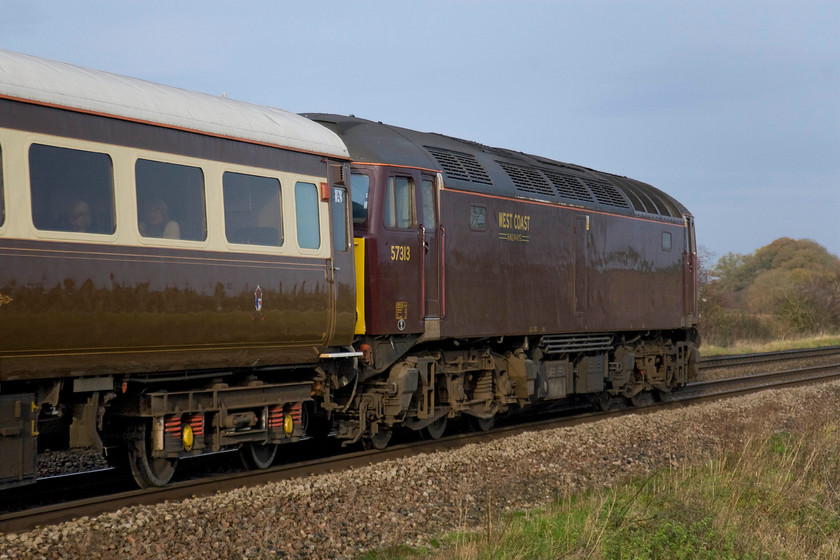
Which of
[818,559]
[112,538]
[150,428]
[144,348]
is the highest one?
[144,348]

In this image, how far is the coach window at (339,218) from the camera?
9680 mm

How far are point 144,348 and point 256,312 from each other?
1337 millimetres

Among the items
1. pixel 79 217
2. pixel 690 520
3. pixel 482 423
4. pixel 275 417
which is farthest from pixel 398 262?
pixel 690 520

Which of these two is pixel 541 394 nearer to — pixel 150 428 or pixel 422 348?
pixel 422 348

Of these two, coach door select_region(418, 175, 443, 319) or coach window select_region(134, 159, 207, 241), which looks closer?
coach window select_region(134, 159, 207, 241)

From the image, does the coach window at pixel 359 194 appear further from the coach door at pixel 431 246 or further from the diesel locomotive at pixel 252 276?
the coach door at pixel 431 246

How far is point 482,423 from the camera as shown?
12.8m

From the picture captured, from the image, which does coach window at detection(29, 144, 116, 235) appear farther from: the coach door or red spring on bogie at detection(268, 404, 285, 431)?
the coach door

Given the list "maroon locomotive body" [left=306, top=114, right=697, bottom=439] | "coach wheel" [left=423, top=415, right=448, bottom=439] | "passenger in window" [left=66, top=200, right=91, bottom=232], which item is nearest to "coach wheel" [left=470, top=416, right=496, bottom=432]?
"maroon locomotive body" [left=306, top=114, right=697, bottom=439]

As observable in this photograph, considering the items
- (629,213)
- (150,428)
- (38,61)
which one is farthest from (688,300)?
(38,61)

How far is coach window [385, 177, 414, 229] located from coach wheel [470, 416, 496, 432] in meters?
3.58

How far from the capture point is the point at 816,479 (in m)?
9.49

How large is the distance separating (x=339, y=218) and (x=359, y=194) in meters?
0.92

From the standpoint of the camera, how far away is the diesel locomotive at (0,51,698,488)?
6.81m
